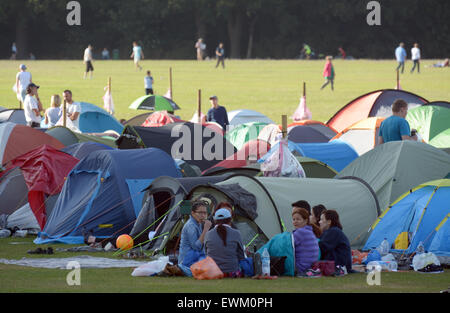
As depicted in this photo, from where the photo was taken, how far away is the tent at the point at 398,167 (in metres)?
15.4

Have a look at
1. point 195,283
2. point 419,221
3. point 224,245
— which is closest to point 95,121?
point 419,221

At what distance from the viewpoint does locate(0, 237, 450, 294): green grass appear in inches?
411

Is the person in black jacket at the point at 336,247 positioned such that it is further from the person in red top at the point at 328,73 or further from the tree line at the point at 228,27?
the tree line at the point at 228,27

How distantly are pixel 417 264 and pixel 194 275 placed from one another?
3024 mm

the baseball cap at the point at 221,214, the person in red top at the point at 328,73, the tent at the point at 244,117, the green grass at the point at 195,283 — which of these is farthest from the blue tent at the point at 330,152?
the person in red top at the point at 328,73

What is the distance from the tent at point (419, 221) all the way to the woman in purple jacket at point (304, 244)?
6.78 feet

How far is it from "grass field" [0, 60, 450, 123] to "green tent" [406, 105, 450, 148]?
12668 millimetres

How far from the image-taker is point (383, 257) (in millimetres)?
12711

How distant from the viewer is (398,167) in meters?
15.4

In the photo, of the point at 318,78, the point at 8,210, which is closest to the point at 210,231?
the point at 8,210

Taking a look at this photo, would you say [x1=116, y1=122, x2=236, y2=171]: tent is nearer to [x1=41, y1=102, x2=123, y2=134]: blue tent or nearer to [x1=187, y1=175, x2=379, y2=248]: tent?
[x1=187, y1=175, x2=379, y2=248]: tent

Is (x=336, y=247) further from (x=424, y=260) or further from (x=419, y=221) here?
(x=419, y=221)

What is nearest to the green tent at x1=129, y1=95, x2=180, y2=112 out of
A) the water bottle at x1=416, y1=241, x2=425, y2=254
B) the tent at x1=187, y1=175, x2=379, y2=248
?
the tent at x1=187, y1=175, x2=379, y2=248
